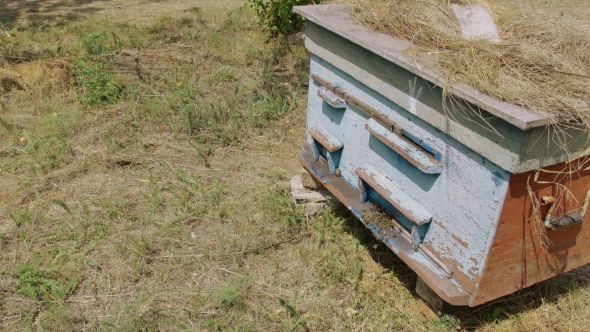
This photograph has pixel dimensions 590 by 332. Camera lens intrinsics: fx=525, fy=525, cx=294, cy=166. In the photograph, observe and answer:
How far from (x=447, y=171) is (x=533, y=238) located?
566 millimetres

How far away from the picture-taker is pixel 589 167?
2.54 m

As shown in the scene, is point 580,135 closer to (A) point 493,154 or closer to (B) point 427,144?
(A) point 493,154

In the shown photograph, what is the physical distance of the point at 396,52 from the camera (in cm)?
277

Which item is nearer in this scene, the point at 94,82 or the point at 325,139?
the point at 325,139

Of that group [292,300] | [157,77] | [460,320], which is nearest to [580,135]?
[460,320]

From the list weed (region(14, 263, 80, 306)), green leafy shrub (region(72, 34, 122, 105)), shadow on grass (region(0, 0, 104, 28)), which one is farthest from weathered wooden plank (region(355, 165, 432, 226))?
shadow on grass (region(0, 0, 104, 28))

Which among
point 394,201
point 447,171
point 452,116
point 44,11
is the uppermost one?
point 452,116

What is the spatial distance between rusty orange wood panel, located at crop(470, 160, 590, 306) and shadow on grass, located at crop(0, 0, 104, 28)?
24.9ft

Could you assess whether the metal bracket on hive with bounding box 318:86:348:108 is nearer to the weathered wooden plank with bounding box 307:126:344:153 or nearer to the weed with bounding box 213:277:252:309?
the weathered wooden plank with bounding box 307:126:344:153

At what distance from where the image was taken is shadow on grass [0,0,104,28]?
26.9 ft

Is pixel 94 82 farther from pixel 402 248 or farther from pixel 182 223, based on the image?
pixel 402 248

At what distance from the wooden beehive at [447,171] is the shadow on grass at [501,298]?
0.50 meters

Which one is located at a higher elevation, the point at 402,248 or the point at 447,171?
the point at 447,171

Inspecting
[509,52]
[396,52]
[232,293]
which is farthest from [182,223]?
[509,52]
